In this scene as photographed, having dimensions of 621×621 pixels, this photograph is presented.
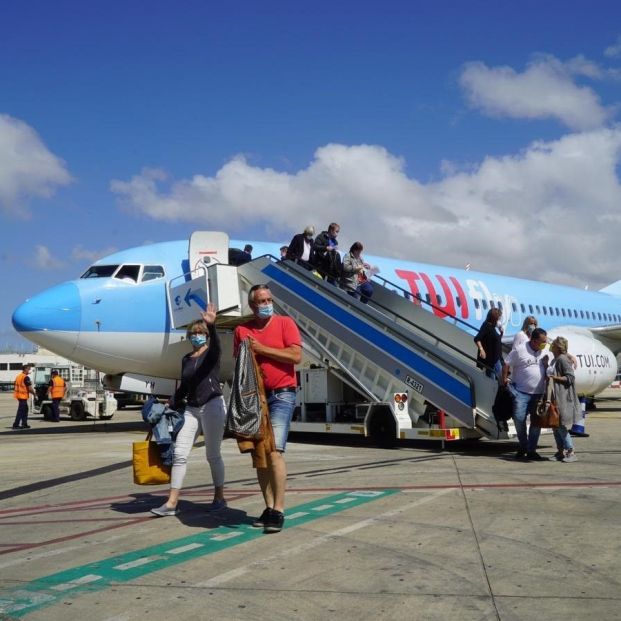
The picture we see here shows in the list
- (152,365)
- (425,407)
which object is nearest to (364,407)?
(425,407)

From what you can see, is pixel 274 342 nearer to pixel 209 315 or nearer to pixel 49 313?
pixel 209 315

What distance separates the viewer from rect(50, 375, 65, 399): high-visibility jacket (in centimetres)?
2216

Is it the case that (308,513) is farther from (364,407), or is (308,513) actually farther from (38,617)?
(364,407)

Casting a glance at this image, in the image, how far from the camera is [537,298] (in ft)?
74.6

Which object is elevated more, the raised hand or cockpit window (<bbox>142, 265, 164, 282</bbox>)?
cockpit window (<bbox>142, 265, 164, 282</bbox>)

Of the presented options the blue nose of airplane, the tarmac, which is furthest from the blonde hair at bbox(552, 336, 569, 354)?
the blue nose of airplane

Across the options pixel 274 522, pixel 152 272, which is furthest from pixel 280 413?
pixel 152 272

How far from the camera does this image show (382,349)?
1108 cm

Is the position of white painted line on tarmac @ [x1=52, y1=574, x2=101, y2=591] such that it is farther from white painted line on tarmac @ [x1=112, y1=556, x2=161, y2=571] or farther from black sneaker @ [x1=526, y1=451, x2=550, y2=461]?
black sneaker @ [x1=526, y1=451, x2=550, y2=461]

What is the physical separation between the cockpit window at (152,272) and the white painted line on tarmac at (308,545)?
9.13 metres

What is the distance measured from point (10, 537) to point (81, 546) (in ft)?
2.64

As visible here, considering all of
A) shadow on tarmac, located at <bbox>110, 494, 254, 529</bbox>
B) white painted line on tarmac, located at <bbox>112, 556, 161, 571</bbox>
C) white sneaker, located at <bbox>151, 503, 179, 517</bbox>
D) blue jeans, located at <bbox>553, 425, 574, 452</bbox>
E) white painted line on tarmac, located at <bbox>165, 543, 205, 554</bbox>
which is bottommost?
white painted line on tarmac, located at <bbox>112, 556, 161, 571</bbox>

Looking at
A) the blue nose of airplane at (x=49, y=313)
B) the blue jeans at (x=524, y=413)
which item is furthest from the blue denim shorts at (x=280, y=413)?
the blue nose of airplane at (x=49, y=313)

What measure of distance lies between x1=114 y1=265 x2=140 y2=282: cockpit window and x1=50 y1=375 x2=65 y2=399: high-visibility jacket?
9.02 metres
